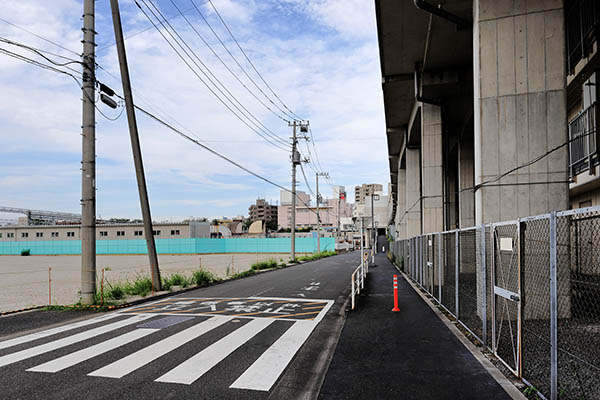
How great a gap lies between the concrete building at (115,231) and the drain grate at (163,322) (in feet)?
202

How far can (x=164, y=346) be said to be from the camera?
25.5 feet

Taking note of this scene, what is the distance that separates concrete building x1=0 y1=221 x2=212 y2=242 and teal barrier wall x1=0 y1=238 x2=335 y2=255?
4932 mm

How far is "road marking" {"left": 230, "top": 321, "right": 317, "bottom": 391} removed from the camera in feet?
18.9

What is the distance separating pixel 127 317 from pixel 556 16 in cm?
1326

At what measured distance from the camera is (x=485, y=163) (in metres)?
10.1

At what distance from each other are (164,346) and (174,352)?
0.53 meters

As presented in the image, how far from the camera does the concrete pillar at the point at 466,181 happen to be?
26203mm

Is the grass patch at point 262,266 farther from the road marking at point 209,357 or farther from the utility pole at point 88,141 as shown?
the road marking at point 209,357

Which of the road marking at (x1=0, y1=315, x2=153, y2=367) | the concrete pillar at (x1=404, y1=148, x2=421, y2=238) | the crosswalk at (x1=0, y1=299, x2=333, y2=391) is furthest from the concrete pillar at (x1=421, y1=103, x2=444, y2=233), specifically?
the road marking at (x1=0, y1=315, x2=153, y2=367)

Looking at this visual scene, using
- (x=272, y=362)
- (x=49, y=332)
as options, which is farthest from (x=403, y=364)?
(x=49, y=332)

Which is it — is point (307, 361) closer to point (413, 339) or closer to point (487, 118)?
point (413, 339)

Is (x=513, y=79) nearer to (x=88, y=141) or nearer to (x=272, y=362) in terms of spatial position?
(x=272, y=362)

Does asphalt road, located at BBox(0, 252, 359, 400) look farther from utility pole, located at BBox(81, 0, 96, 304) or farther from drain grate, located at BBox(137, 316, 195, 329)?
utility pole, located at BBox(81, 0, 96, 304)

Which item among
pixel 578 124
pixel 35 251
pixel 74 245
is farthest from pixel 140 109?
pixel 35 251
